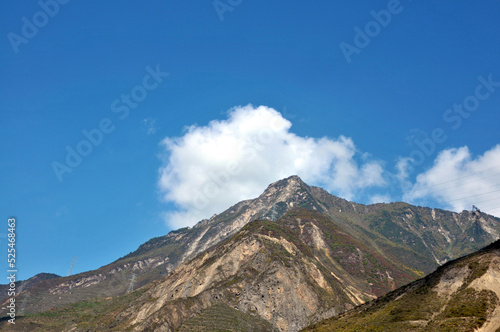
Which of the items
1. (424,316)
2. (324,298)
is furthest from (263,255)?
(424,316)

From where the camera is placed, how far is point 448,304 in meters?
92.5

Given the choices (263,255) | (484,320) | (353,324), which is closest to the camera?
(484,320)

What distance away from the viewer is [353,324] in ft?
→ 352

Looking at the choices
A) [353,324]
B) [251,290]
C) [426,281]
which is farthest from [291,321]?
[426,281]

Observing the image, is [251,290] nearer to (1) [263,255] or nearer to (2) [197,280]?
(1) [263,255]

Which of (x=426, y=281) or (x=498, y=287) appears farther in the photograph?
(x=426, y=281)

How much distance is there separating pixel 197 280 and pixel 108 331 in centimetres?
5182

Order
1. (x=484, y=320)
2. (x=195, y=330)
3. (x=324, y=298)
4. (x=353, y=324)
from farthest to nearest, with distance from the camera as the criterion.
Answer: (x=324, y=298) < (x=195, y=330) < (x=353, y=324) < (x=484, y=320)

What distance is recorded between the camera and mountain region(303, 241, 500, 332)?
82.8m

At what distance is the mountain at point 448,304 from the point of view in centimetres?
8281

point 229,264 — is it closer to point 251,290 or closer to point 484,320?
point 251,290

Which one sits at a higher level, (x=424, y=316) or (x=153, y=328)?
(x=153, y=328)

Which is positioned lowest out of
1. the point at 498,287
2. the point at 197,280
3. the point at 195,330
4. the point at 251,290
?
the point at 498,287

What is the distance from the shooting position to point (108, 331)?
594 feet
